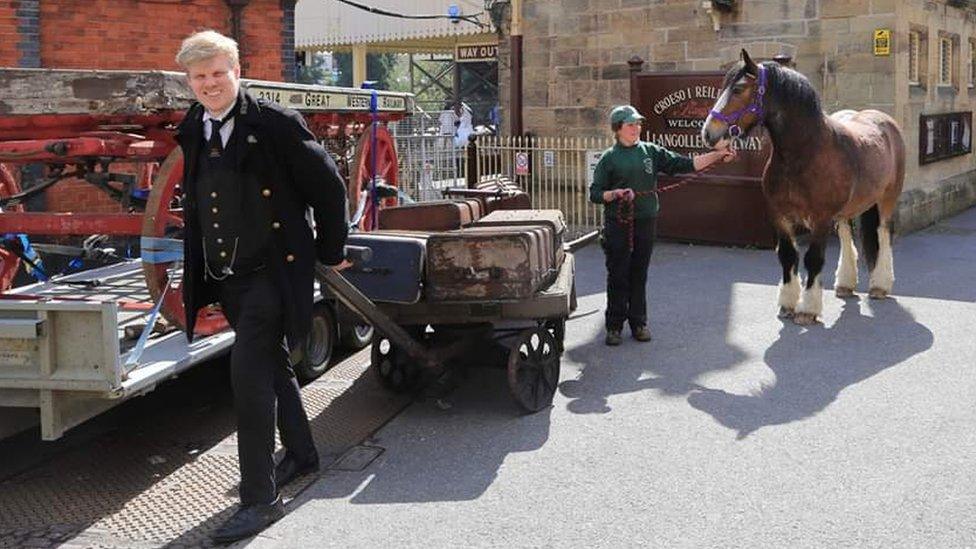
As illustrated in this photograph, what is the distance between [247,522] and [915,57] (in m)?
12.1

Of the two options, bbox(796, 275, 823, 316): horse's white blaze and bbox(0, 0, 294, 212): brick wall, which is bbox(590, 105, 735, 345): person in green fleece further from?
bbox(0, 0, 294, 212): brick wall

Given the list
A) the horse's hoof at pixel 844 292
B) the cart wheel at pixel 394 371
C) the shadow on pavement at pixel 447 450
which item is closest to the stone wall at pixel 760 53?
the horse's hoof at pixel 844 292

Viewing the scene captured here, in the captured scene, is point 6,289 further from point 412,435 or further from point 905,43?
point 905,43

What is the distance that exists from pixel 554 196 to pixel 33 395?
10970 millimetres

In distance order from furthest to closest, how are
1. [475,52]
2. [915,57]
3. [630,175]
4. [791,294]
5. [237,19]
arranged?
[475,52], [915,57], [237,19], [791,294], [630,175]

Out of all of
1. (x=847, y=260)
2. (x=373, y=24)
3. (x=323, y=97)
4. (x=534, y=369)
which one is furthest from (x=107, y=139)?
(x=373, y=24)

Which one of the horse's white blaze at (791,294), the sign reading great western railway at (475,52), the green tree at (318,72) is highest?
the green tree at (318,72)

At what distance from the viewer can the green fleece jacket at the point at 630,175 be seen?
7.46 m

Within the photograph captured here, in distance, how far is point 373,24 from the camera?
26172 mm

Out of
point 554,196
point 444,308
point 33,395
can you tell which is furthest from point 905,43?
point 33,395

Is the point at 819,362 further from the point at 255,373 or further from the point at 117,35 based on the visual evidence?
the point at 117,35

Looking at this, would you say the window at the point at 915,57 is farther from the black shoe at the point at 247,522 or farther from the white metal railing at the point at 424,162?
the black shoe at the point at 247,522

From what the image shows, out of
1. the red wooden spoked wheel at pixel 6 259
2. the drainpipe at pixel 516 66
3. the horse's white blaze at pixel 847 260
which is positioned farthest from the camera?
the drainpipe at pixel 516 66

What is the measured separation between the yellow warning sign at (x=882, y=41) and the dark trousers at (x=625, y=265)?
6.36 metres
